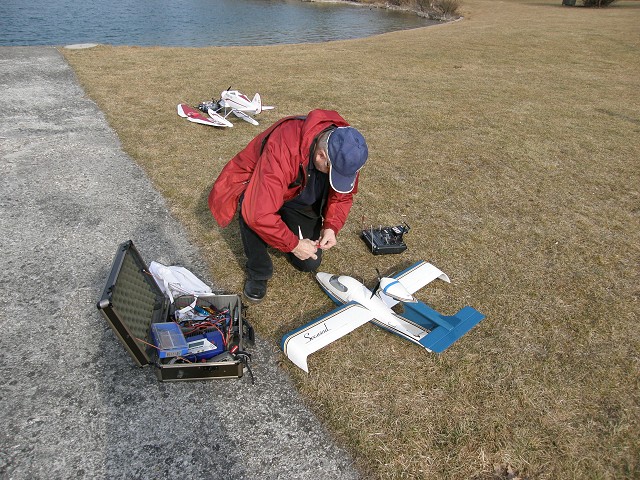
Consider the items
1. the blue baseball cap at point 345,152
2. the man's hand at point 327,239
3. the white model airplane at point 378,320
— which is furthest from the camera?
the man's hand at point 327,239

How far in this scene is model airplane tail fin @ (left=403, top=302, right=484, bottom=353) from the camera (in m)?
3.67

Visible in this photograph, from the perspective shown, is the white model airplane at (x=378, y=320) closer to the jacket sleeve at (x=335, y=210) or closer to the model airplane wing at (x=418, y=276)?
the model airplane wing at (x=418, y=276)

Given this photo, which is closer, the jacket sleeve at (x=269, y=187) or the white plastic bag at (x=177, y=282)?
the jacket sleeve at (x=269, y=187)

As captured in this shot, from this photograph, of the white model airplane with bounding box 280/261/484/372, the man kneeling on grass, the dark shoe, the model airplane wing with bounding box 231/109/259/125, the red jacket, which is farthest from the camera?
the model airplane wing with bounding box 231/109/259/125

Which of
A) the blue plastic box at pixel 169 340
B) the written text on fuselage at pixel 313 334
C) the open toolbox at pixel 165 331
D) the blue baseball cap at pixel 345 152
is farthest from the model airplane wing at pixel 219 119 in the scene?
the written text on fuselage at pixel 313 334

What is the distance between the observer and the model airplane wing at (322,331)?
3.46 m

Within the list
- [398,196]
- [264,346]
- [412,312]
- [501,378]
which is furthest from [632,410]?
[398,196]

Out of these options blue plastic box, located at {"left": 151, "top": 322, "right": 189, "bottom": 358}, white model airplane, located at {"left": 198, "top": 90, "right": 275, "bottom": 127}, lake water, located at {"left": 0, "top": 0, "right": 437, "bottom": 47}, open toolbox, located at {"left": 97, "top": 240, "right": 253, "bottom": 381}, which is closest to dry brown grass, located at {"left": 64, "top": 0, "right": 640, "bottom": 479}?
white model airplane, located at {"left": 198, "top": 90, "right": 275, "bottom": 127}

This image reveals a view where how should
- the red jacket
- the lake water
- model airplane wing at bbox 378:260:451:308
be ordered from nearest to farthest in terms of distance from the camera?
1. the red jacket
2. model airplane wing at bbox 378:260:451:308
3. the lake water

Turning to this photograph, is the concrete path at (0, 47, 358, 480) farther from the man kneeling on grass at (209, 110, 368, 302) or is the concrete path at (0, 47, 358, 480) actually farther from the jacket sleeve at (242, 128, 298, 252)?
the jacket sleeve at (242, 128, 298, 252)

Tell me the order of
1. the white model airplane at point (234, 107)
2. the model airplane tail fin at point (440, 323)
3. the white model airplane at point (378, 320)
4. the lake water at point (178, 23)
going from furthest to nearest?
the lake water at point (178, 23), the white model airplane at point (234, 107), the model airplane tail fin at point (440, 323), the white model airplane at point (378, 320)

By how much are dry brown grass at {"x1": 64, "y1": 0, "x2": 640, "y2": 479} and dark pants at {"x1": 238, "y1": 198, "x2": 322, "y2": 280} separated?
31 centimetres

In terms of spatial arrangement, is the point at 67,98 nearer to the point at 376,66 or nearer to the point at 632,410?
the point at 376,66

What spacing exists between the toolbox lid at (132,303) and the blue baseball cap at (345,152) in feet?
5.86
